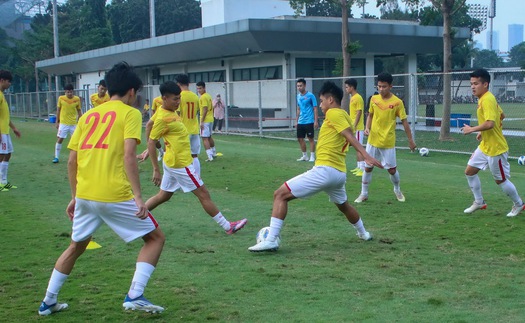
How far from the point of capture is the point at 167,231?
8.82 m

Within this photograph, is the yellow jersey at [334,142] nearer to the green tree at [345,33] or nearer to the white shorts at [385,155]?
the white shorts at [385,155]

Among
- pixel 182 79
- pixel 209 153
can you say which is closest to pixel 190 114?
pixel 182 79

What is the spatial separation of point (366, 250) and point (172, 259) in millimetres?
2209

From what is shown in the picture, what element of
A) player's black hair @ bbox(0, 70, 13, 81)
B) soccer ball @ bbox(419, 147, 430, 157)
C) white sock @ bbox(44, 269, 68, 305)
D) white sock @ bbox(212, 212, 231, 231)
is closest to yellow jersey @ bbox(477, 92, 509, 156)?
white sock @ bbox(212, 212, 231, 231)

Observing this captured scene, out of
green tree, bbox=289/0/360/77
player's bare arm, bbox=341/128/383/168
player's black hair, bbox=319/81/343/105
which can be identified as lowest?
player's bare arm, bbox=341/128/383/168

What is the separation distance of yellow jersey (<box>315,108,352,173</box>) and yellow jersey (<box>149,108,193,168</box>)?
75.2 inches

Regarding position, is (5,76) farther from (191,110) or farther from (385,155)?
(385,155)

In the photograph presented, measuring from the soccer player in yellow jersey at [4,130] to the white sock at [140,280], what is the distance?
7.54m

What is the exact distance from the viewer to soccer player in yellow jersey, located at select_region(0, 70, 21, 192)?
1171 centimetres

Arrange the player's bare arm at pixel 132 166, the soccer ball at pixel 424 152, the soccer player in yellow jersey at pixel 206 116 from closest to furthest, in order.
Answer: the player's bare arm at pixel 132 166
the soccer player in yellow jersey at pixel 206 116
the soccer ball at pixel 424 152

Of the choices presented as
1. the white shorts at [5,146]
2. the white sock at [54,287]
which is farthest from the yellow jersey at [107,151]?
the white shorts at [5,146]

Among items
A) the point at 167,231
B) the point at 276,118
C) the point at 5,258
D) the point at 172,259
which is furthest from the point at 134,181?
the point at 276,118

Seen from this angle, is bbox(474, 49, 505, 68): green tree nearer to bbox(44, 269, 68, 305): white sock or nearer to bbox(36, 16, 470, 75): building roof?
bbox(36, 16, 470, 75): building roof

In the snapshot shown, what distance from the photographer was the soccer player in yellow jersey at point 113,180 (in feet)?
16.9
